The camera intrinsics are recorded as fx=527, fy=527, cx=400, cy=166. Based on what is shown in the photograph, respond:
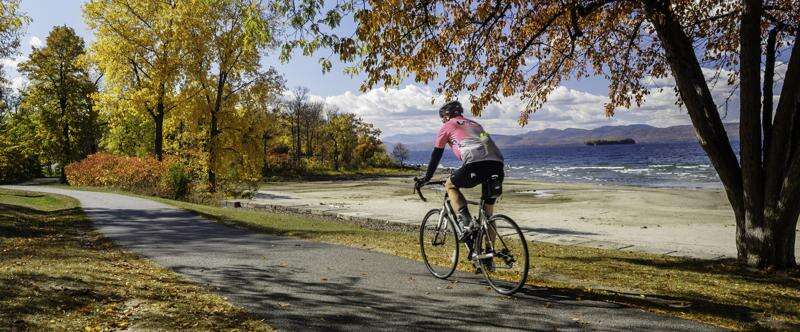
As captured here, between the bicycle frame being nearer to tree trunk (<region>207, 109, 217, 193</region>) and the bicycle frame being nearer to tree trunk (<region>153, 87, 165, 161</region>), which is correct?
tree trunk (<region>207, 109, 217, 193</region>)

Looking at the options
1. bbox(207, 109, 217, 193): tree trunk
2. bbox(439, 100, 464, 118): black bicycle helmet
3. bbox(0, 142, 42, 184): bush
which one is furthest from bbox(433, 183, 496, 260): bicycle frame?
bbox(0, 142, 42, 184): bush

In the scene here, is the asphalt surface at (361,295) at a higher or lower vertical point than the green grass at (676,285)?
higher

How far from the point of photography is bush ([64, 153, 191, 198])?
26.2 metres

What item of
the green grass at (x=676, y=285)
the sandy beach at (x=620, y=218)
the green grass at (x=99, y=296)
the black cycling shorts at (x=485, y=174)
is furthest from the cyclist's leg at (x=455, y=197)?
the sandy beach at (x=620, y=218)

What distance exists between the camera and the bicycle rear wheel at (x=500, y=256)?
19.0 ft

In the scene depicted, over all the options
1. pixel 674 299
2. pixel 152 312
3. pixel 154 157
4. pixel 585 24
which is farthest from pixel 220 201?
pixel 674 299

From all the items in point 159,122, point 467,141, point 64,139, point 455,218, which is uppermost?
point 64,139

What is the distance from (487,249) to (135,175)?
2739cm

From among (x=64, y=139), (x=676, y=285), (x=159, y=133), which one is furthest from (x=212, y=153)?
(x=64, y=139)

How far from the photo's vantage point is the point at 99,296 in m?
5.72

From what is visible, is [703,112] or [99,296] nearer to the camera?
[99,296]

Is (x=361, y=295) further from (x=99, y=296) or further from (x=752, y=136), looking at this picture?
(x=752, y=136)

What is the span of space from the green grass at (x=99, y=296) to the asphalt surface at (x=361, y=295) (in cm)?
32

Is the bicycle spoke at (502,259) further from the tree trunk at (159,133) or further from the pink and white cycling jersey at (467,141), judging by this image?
the tree trunk at (159,133)
